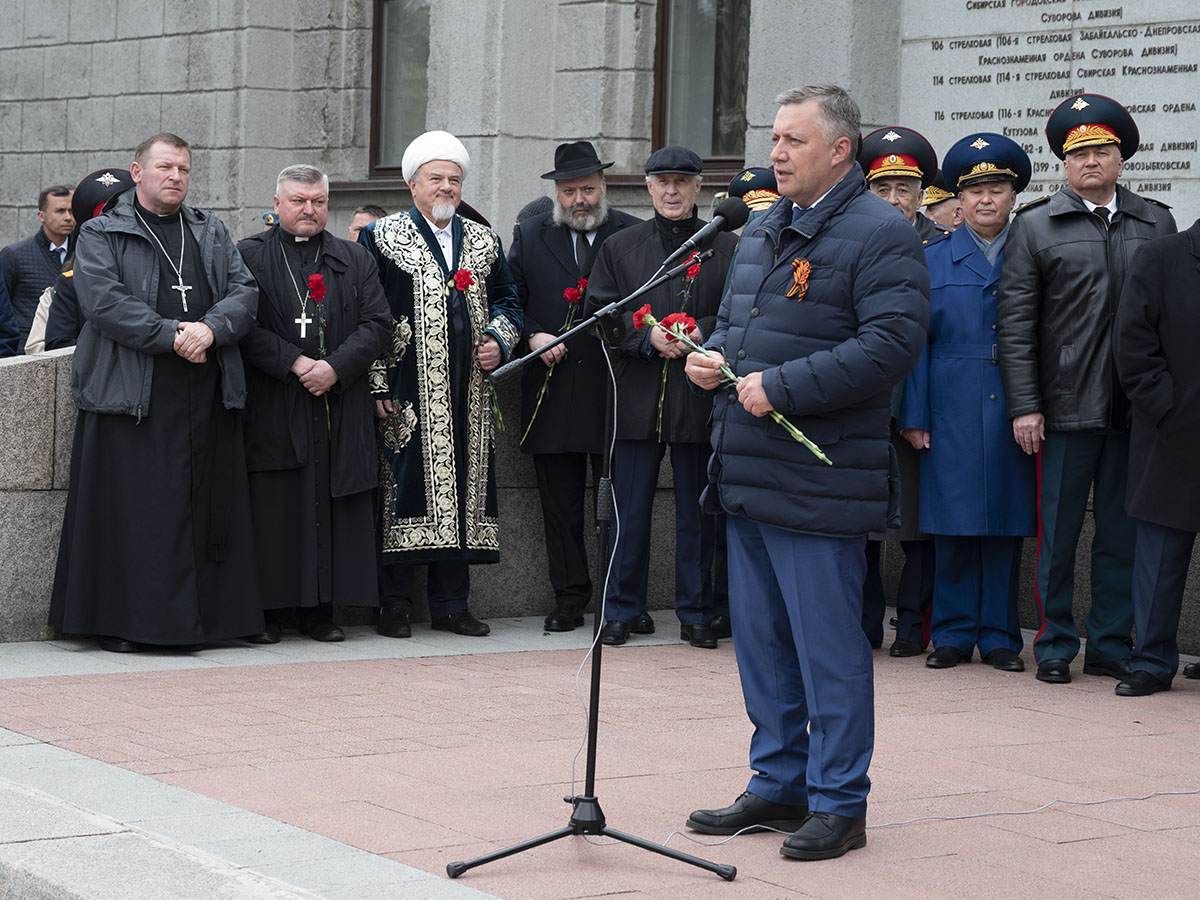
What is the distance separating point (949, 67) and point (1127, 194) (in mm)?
3311

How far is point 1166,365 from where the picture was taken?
25.4 ft

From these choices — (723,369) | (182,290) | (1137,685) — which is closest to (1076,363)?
(1137,685)

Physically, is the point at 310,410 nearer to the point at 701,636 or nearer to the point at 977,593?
the point at 701,636

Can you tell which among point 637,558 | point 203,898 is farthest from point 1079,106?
point 203,898

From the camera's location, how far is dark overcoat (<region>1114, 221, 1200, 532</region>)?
7.66m

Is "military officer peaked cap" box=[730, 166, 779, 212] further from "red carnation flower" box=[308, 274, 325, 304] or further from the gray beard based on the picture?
"red carnation flower" box=[308, 274, 325, 304]

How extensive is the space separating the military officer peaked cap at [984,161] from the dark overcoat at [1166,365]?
847 millimetres

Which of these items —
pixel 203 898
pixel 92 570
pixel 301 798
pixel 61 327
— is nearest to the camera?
pixel 203 898

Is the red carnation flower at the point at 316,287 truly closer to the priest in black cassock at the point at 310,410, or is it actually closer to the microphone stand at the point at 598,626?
the priest in black cassock at the point at 310,410

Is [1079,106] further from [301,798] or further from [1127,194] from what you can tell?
[301,798]

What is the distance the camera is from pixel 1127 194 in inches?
324

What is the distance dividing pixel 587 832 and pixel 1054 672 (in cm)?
387

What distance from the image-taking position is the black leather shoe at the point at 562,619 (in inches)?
361

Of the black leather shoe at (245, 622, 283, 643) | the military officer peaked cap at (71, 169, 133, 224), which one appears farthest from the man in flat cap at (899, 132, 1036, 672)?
the military officer peaked cap at (71, 169, 133, 224)
